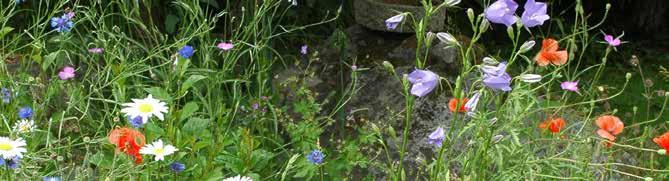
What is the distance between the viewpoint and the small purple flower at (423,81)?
5.70ft

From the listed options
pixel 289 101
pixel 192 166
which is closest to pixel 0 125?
pixel 192 166

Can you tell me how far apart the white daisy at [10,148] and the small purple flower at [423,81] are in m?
0.66

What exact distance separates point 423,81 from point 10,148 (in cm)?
71

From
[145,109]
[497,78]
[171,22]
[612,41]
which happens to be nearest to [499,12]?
[497,78]

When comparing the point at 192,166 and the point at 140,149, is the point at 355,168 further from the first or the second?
the point at 140,149

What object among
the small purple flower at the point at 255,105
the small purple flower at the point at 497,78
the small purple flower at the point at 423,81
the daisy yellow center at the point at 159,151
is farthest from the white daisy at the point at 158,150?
the small purple flower at the point at 255,105

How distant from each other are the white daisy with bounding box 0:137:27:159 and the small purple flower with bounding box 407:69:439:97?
0.66m

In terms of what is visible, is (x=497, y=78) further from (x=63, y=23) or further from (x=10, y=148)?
(x=63, y=23)

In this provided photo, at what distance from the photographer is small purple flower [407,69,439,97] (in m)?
1.74

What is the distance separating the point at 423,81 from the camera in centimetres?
175

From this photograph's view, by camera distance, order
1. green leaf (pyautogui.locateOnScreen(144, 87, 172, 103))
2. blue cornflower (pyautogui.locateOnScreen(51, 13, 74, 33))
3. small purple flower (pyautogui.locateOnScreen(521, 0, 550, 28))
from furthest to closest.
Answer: blue cornflower (pyautogui.locateOnScreen(51, 13, 74, 33)), green leaf (pyautogui.locateOnScreen(144, 87, 172, 103)), small purple flower (pyautogui.locateOnScreen(521, 0, 550, 28))

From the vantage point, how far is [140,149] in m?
2.05

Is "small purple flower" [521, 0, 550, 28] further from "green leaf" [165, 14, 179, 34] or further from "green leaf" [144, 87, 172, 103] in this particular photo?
"green leaf" [165, 14, 179, 34]

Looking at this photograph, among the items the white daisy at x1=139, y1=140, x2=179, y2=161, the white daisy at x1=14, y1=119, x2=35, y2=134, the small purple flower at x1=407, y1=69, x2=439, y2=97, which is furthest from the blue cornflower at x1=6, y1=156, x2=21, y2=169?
the small purple flower at x1=407, y1=69, x2=439, y2=97
